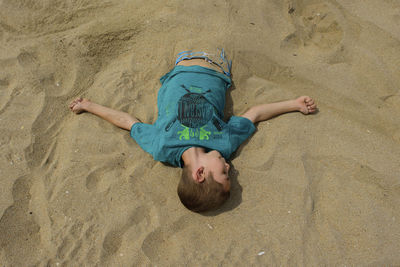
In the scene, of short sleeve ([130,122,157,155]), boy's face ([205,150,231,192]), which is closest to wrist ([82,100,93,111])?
short sleeve ([130,122,157,155])

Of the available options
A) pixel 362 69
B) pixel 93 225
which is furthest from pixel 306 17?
pixel 93 225

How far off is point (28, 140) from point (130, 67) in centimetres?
124

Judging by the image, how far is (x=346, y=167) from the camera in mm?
2574

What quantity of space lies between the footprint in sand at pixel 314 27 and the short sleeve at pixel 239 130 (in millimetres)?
1167

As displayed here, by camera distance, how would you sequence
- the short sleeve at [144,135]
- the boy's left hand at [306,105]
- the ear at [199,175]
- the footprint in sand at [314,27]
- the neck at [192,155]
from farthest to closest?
the footprint in sand at [314,27], the boy's left hand at [306,105], the short sleeve at [144,135], the neck at [192,155], the ear at [199,175]

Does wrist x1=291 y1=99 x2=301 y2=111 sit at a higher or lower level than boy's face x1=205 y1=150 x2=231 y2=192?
higher

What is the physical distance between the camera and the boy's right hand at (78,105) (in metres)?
2.82

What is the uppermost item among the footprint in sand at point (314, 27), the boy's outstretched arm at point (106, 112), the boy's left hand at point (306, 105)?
the footprint in sand at point (314, 27)

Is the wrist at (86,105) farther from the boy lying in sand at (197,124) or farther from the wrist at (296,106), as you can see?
the wrist at (296,106)

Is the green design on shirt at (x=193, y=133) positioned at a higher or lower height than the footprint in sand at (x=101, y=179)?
higher

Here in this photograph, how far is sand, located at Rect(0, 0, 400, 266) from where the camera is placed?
225cm

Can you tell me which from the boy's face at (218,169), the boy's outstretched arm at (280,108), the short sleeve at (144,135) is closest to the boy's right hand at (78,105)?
the short sleeve at (144,135)

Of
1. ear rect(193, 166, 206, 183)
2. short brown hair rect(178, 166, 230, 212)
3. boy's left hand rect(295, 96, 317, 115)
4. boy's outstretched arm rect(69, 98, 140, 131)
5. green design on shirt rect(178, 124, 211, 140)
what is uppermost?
boy's left hand rect(295, 96, 317, 115)

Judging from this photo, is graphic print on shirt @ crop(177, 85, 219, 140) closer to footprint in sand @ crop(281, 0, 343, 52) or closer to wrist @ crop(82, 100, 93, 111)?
wrist @ crop(82, 100, 93, 111)
